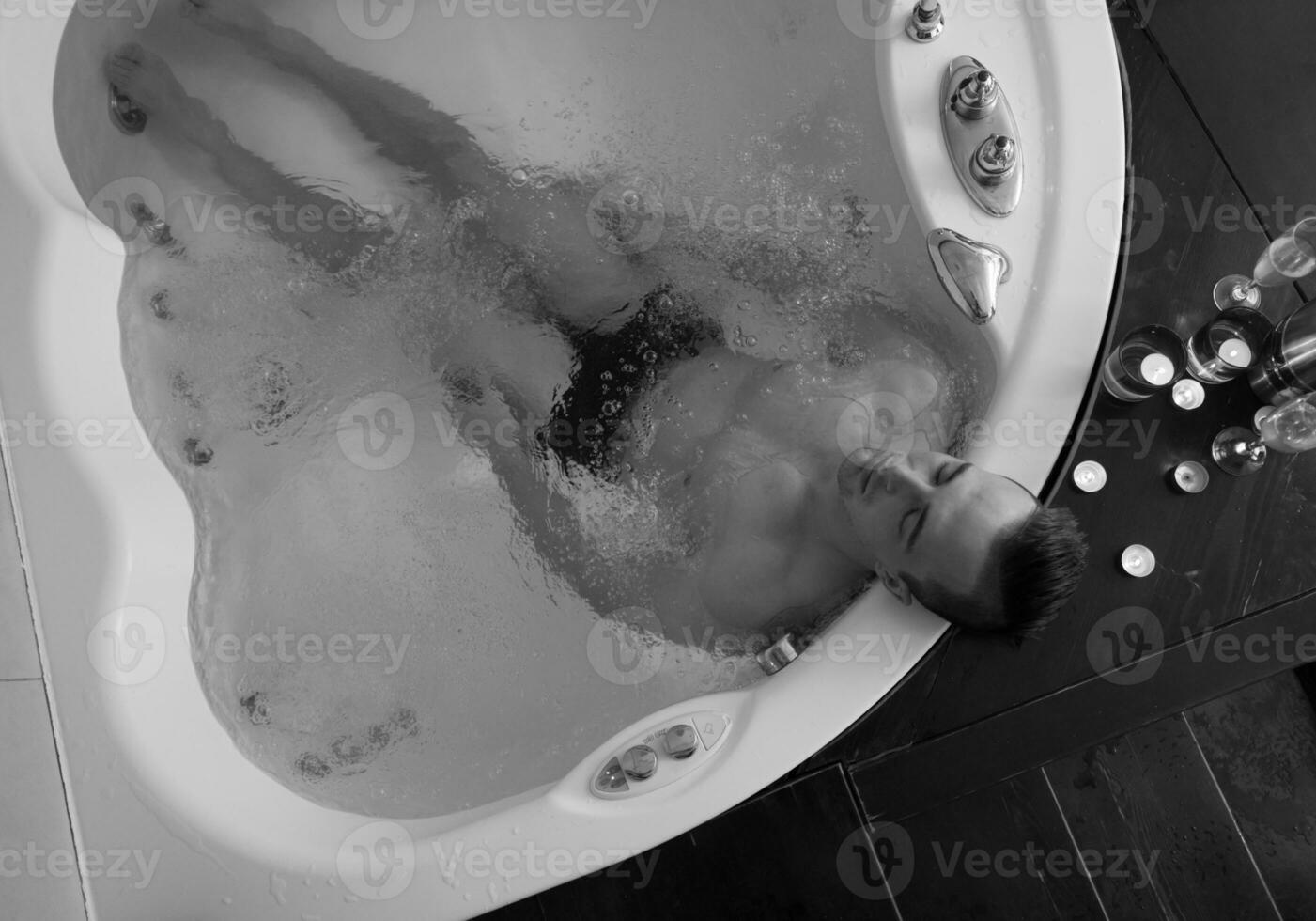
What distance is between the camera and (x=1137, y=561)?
97 cm

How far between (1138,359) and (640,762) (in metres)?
0.73

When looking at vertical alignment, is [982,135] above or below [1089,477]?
above

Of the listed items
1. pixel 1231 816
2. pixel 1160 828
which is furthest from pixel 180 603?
pixel 1231 816

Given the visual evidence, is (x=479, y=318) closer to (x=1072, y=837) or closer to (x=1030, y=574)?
(x=1030, y=574)

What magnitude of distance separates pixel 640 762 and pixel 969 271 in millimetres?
626

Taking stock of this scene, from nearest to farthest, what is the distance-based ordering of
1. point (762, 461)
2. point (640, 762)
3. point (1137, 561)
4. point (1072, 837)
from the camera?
point (640, 762), point (1137, 561), point (762, 461), point (1072, 837)


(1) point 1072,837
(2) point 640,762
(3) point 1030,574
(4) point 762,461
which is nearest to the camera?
(3) point 1030,574

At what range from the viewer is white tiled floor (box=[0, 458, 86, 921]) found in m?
0.82

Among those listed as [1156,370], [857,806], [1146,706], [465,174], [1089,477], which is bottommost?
[857,806]

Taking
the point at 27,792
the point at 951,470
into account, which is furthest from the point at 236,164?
the point at 951,470

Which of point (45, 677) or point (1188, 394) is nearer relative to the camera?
point (45, 677)

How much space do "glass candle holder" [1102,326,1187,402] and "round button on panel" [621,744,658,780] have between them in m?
0.68

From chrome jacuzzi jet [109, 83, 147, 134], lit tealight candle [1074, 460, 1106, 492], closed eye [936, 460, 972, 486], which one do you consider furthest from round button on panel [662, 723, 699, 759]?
chrome jacuzzi jet [109, 83, 147, 134]

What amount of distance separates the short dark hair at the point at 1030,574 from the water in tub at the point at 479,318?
29 centimetres
